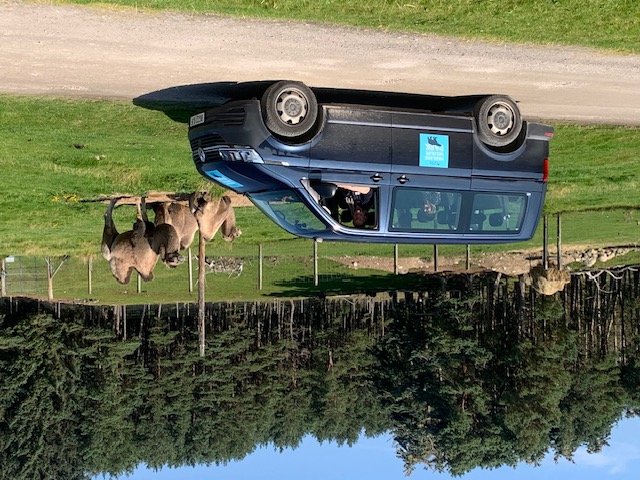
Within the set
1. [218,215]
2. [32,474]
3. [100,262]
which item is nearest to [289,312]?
[100,262]

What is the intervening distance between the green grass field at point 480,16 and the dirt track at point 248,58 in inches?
6.8

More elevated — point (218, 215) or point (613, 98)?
point (613, 98)

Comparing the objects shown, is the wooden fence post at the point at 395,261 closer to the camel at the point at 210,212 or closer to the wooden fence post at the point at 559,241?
the wooden fence post at the point at 559,241

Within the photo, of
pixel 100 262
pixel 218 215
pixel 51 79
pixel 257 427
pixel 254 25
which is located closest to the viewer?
pixel 254 25

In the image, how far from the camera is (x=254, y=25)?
37.6ft

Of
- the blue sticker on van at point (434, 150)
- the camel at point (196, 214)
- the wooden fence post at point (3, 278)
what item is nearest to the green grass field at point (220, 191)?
the camel at point (196, 214)

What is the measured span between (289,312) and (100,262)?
305 inches

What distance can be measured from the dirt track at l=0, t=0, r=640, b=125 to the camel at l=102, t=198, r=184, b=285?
3.60 meters

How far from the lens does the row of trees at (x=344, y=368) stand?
23.1 metres

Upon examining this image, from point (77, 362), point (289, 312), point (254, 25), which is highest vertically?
point (254, 25)

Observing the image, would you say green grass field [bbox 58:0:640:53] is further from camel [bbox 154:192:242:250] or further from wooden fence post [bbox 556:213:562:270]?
wooden fence post [bbox 556:213:562:270]

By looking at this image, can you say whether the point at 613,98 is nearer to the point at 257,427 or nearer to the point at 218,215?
the point at 218,215

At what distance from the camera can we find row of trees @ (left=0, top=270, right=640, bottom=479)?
23.1 metres

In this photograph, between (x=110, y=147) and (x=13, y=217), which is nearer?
(x=110, y=147)
